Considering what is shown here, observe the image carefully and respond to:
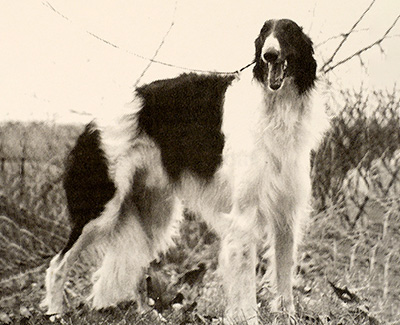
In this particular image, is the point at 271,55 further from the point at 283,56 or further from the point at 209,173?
the point at 209,173

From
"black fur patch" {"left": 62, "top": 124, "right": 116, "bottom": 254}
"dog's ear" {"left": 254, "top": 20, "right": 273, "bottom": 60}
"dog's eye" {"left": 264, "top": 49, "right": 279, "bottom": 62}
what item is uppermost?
"dog's ear" {"left": 254, "top": 20, "right": 273, "bottom": 60}

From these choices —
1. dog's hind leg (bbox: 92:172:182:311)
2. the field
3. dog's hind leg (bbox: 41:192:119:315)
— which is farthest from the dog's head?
dog's hind leg (bbox: 41:192:119:315)

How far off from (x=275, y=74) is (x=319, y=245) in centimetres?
75

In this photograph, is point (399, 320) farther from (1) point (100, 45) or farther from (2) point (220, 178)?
(1) point (100, 45)

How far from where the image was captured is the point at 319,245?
2748mm

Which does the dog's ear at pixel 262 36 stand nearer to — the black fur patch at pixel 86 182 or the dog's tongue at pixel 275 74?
the dog's tongue at pixel 275 74

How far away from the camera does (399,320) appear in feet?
8.84

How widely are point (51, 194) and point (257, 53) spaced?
108 centimetres

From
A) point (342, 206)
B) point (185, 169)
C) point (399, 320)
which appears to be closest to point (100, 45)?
point (185, 169)

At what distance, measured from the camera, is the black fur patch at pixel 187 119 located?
275 centimetres

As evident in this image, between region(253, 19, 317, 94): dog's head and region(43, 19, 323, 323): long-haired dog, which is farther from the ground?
region(253, 19, 317, 94): dog's head

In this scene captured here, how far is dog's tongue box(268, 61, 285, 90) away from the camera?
2.58 meters

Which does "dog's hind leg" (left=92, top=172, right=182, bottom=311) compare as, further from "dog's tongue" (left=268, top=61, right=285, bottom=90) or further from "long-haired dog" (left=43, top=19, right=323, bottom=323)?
"dog's tongue" (left=268, top=61, right=285, bottom=90)

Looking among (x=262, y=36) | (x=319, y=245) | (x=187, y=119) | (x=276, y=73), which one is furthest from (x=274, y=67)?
(x=319, y=245)
